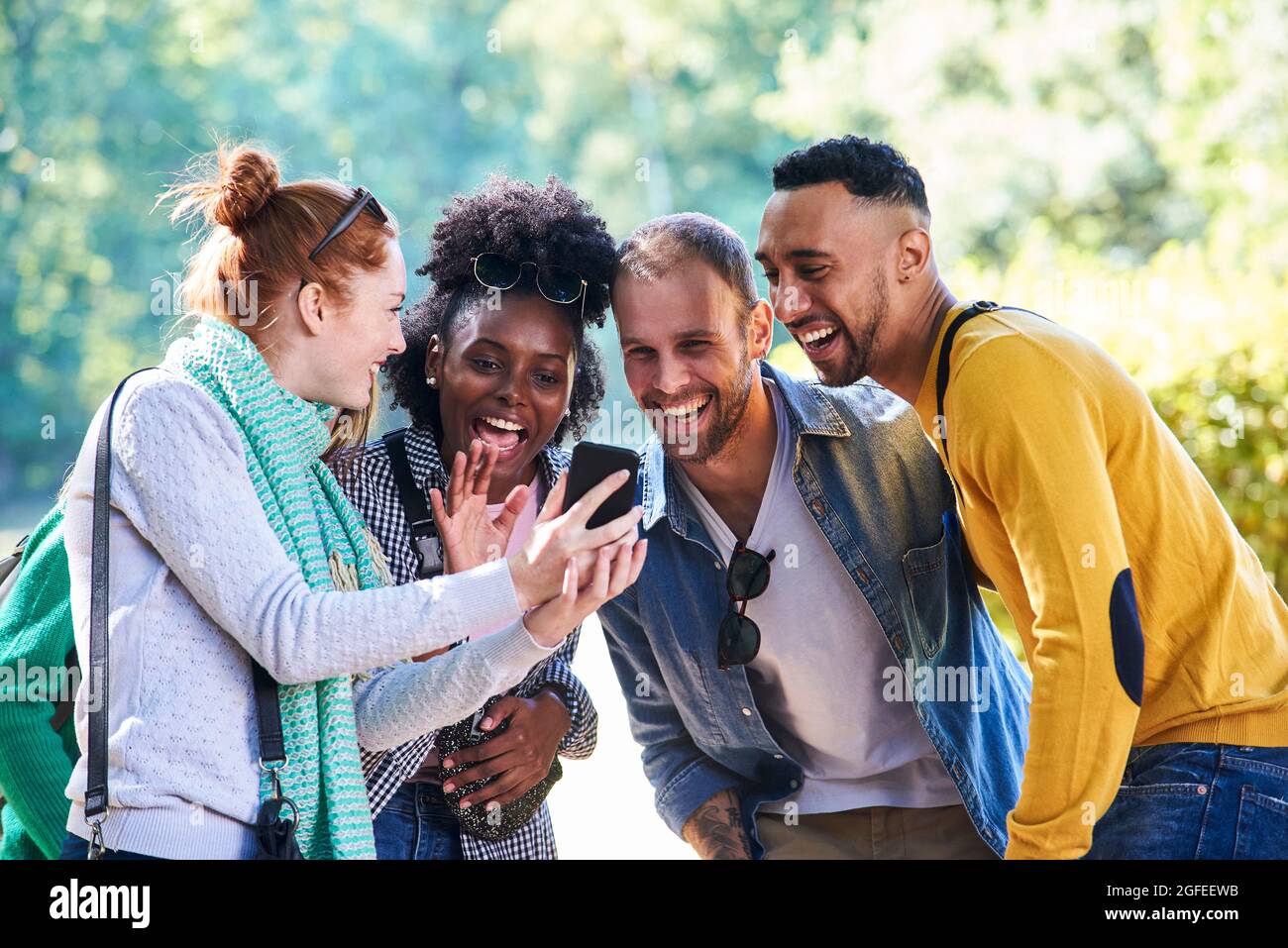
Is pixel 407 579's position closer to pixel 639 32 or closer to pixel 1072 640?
pixel 1072 640

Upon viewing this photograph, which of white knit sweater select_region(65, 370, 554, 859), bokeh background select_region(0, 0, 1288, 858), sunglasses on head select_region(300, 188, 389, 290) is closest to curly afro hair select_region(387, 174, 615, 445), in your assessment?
sunglasses on head select_region(300, 188, 389, 290)

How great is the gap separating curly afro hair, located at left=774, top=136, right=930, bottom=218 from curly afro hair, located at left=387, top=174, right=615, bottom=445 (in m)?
0.55

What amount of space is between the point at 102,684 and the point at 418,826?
1063 mm

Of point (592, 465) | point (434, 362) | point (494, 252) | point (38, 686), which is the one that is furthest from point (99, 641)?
point (494, 252)

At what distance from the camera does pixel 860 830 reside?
3391 millimetres

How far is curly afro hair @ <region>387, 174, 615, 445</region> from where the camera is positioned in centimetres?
348

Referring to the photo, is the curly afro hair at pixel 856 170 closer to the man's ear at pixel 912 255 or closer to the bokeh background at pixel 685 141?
the man's ear at pixel 912 255

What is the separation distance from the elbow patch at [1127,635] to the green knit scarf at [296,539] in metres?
1.41

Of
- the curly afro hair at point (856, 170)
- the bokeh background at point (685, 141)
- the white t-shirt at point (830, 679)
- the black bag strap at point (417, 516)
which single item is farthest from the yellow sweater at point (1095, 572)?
the bokeh background at point (685, 141)

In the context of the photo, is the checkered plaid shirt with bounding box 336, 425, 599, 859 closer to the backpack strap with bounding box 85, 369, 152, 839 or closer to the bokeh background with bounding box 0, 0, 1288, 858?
the backpack strap with bounding box 85, 369, 152, 839

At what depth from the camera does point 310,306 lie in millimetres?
2645

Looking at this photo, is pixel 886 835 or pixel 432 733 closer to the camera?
pixel 432 733

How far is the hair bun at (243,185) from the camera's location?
8.66 ft

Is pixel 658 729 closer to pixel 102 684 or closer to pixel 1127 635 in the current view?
pixel 1127 635
